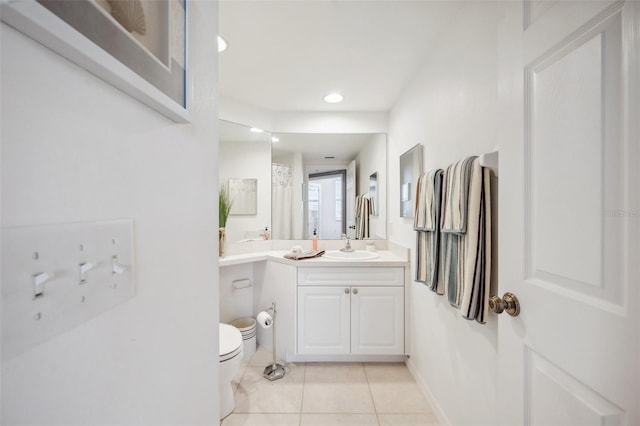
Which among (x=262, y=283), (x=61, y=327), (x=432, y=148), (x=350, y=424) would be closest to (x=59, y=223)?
(x=61, y=327)

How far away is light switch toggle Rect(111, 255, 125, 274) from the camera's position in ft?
1.17

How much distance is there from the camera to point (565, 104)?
Result: 0.66 metres

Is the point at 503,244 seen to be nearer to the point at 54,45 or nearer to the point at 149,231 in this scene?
the point at 149,231

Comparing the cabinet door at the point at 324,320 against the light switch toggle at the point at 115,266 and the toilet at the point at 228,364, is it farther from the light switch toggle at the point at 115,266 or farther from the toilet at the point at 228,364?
the light switch toggle at the point at 115,266

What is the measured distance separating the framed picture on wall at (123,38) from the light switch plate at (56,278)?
0.19 m

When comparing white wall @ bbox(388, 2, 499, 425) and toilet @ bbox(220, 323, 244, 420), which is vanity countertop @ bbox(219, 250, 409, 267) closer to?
white wall @ bbox(388, 2, 499, 425)

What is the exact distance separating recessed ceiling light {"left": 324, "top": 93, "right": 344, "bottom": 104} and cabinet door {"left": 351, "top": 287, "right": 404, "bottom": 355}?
63.3 inches

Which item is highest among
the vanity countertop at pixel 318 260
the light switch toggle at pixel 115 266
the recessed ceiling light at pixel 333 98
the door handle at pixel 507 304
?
the recessed ceiling light at pixel 333 98

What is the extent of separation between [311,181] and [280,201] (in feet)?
1.26

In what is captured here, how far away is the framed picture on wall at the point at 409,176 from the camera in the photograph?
1817mm

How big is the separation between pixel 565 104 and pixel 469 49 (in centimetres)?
76

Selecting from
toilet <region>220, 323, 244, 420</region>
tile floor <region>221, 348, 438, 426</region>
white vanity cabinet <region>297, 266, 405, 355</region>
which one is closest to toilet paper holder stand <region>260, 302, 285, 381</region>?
tile floor <region>221, 348, 438, 426</region>

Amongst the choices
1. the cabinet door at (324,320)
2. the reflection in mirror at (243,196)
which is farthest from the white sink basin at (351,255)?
the reflection in mirror at (243,196)

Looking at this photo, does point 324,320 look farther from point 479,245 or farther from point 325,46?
point 325,46
